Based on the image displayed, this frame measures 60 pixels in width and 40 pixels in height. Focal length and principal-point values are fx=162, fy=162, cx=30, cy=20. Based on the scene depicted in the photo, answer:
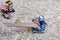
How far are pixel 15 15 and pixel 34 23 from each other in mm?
166

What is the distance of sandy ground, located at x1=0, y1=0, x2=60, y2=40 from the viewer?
2.42 feet

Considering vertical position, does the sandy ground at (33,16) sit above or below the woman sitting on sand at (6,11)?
below

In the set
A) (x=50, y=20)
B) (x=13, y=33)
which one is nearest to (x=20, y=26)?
(x=13, y=33)

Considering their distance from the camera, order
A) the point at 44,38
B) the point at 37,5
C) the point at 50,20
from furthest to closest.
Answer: the point at 37,5 < the point at 50,20 < the point at 44,38

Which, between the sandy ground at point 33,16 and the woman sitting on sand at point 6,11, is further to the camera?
the woman sitting on sand at point 6,11

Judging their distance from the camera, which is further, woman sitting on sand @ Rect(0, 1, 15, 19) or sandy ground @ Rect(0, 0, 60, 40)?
woman sitting on sand @ Rect(0, 1, 15, 19)

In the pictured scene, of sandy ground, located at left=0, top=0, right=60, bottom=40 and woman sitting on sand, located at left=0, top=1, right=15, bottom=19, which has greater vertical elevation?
woman sitting on sand, located at left=0, top=1, right=15, bottom=19

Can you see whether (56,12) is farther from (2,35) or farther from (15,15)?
(2,35)

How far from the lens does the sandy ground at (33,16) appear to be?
2.42 ft

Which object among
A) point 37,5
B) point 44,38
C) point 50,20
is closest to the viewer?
point 44,38

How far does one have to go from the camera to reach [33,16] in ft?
2.86

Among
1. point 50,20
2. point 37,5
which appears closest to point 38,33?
point 50,20

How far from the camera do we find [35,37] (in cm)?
73

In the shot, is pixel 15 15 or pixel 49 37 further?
pixel 15 15
